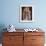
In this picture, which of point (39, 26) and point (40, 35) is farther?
point (39, 26)

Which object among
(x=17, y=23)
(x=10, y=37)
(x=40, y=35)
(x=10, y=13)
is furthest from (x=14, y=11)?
(x=40, y=35)

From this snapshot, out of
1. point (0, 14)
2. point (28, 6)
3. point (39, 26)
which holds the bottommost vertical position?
point (39, 26)

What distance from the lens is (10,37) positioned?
11.3ft

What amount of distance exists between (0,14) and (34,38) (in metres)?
1.37

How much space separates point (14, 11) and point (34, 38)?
44.6 inches

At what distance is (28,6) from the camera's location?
392 cm

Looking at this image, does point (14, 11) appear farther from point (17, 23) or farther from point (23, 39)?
point (23, 39)

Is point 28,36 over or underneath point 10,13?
underneath

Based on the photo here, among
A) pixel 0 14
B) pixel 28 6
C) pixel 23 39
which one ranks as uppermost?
pixel 28 6

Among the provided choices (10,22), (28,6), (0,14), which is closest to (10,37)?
(10,22)

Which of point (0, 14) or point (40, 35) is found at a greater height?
point (0, 14)

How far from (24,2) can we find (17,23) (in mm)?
718

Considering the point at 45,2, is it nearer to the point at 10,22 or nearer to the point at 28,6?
the point at 28,6

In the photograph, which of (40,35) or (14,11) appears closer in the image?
(40,35)
